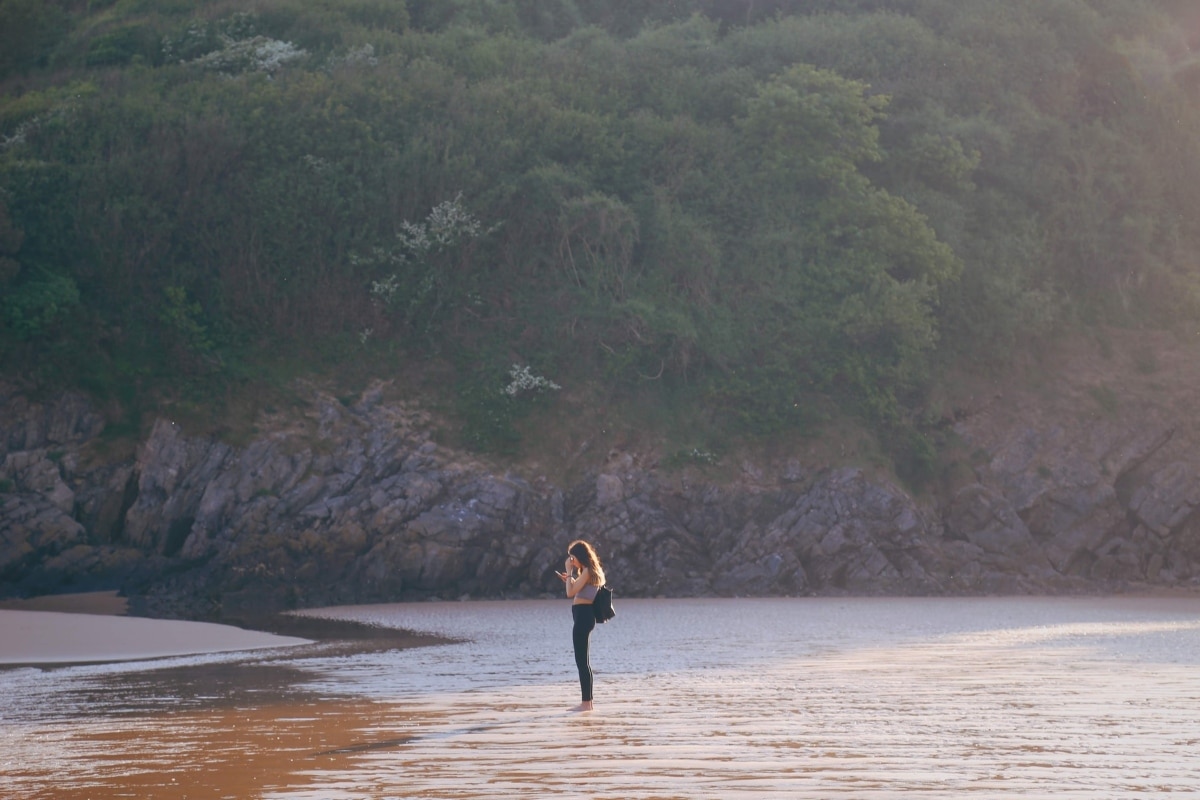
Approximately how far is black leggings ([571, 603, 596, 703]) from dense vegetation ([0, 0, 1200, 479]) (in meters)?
16.7

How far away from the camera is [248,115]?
98.2 ft

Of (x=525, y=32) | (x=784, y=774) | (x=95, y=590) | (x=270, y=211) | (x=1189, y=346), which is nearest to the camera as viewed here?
(x=784, y=774)

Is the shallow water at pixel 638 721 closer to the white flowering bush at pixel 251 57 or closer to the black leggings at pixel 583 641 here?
the black leggings at pixel 583 641

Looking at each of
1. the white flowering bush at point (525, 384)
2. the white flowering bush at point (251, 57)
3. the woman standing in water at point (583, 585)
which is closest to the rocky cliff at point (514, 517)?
the white flowering bush at point (525, 384)

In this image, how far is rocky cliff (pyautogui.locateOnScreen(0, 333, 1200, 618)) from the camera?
78.1ft

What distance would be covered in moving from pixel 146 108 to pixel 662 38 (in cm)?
1286

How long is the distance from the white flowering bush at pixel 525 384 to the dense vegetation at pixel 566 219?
0.16ft

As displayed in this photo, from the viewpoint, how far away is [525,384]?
28281 millimetres

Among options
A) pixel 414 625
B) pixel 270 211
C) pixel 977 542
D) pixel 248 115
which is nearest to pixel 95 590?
pixel 414 625

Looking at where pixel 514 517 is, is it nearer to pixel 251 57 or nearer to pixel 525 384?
pixel 525 384

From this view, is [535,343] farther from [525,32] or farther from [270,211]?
[525,32]

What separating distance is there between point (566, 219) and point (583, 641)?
1994cm

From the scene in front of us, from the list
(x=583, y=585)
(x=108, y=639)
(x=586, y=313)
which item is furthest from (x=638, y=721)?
(x=586, y=313)

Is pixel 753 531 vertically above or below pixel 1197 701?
above
